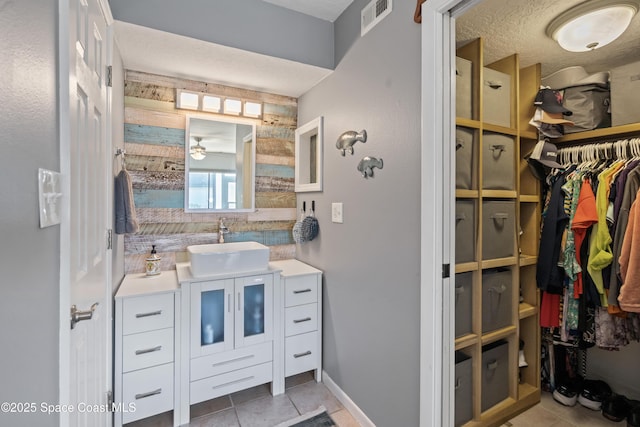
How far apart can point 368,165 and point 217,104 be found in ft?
4.54

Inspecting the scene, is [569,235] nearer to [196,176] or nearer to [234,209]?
[234,209]

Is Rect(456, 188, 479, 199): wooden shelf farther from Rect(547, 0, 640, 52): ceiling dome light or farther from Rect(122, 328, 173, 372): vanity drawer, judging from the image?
Rect(122, 328, 173, 372): vanity drawer

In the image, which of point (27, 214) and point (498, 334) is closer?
point (27, 214)

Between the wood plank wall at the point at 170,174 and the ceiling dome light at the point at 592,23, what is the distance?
1.97 metres

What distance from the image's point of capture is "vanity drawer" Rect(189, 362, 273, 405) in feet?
5.97

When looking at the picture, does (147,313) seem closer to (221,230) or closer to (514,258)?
(221,230)

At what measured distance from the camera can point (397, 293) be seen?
1.53 metres

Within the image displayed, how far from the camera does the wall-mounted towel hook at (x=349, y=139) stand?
1.77 m

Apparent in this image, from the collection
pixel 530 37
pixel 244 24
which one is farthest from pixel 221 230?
pixel 530 37

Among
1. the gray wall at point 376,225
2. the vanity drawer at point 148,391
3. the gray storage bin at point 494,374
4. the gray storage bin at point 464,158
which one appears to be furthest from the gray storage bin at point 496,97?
the vanity drawer at point 148,391

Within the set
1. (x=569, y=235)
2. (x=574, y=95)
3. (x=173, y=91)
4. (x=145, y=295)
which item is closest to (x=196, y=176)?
(x=173, y=91)

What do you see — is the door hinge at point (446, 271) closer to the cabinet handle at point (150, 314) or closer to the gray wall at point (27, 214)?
the gray wall at point (27, 214)

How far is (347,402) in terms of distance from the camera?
6.23 ft

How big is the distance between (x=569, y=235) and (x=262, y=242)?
2170mm
